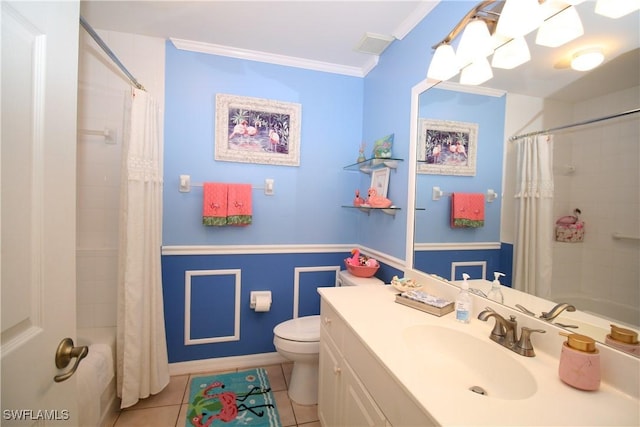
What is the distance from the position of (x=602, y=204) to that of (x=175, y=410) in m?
2.35

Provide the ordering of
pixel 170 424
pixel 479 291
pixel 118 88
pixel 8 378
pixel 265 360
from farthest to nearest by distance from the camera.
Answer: pixel 265 360, pixel 118 88, pixel 170 424, pixel 479 291, pixel 8 378

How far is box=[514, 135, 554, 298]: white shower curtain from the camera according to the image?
40.3 inches

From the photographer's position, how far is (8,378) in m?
0.53

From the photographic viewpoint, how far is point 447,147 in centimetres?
148

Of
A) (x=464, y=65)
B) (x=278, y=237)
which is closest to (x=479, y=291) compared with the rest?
(x=464, y=65)

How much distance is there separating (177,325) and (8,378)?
1.72 meters

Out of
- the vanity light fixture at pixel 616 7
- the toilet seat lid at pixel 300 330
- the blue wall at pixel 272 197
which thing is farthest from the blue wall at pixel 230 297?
the vanity light fixture at pixel 616 7

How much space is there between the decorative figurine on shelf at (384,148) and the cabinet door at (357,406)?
52.5 inches

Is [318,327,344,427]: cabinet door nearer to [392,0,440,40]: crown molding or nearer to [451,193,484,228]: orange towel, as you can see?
[451,193,484,228]: orange towel

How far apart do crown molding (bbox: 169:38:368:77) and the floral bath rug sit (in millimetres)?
2418

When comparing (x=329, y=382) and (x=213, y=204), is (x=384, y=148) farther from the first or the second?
(x=329, y=382)

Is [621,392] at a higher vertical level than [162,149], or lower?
lower

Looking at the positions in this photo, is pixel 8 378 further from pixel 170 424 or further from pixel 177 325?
pixel 177 325

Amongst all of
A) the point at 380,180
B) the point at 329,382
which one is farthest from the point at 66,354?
the point at 380,180
